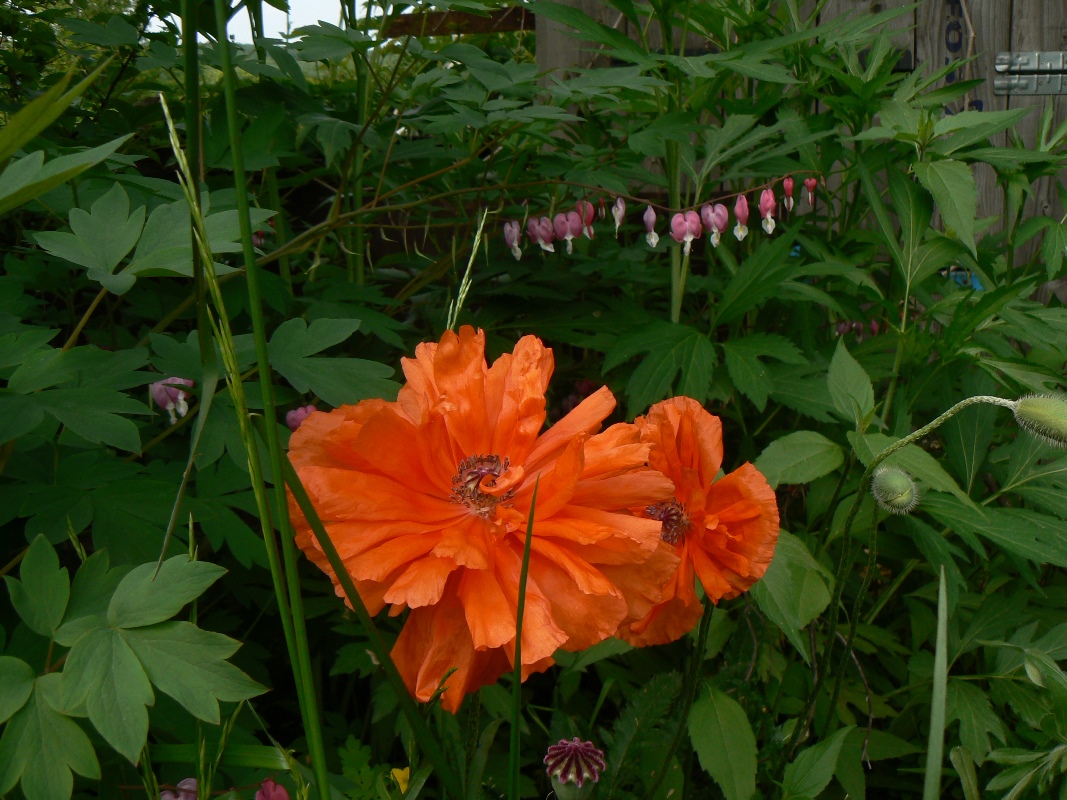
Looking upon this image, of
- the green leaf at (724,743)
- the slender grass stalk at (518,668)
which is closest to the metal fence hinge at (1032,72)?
the green leaf at (724,743)

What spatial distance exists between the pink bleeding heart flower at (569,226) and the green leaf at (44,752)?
1179 mm

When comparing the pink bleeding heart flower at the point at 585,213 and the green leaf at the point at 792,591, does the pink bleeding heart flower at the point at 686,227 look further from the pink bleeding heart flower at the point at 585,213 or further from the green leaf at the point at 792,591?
the green leaf at the point at 792,591

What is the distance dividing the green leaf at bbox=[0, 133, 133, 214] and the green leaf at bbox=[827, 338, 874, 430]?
0.84 m

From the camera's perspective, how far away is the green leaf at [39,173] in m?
0.45

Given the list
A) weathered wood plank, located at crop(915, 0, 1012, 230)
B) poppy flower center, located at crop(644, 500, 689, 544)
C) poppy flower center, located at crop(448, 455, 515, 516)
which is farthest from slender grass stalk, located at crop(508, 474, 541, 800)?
weathered wood plank, located at crop(915, 0, 1012, 230)

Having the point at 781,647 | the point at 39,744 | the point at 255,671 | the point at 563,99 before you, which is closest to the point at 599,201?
the point at 563,99

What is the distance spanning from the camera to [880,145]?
165 centimetres

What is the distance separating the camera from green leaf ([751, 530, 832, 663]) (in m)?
1.01

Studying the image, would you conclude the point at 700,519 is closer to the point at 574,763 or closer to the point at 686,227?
the point at 574,763

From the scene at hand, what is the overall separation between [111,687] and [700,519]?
0.50 m

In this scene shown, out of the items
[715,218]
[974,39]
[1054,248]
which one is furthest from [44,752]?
[974,39]

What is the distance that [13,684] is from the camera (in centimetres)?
64

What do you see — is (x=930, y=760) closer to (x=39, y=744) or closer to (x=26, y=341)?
(x=39, y=744)

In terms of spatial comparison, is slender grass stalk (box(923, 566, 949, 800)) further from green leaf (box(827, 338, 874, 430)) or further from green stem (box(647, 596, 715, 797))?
green leaf (box(827, 338, 874, 430))
